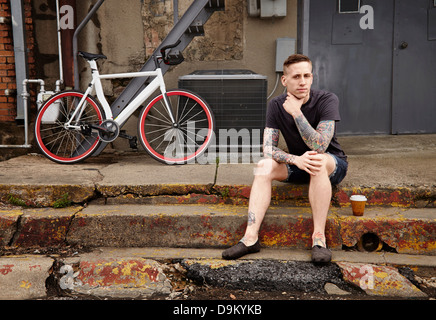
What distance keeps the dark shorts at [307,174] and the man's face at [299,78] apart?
51 cm

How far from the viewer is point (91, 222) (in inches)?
122

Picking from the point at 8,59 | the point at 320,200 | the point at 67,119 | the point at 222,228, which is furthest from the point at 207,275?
the point at 8,59

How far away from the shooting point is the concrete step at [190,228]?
298 cm

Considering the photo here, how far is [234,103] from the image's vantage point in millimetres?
4637

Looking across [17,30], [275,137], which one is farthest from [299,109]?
[17,30]

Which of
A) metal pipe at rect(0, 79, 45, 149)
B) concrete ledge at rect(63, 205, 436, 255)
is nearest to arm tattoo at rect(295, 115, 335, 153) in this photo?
concrete ledge at rect(63, 205, 436, 255)

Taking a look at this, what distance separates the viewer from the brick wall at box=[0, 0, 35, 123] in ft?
16.3

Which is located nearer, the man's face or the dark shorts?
the man's face

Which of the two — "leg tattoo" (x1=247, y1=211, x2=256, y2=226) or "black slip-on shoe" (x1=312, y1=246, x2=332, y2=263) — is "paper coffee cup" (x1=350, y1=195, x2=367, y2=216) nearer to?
"black slip-on shoe" (x1=312, y1=246, x2=332, y2=263)

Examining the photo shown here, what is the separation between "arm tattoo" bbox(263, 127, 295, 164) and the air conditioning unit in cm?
147

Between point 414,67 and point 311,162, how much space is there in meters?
3.94

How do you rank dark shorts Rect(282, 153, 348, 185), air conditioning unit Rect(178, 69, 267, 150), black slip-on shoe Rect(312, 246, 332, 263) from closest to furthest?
1. black slip-on shoe Rect(312, 246, 332, 263)
2. dark shorts Rect(282, 153, 348, 185)
3. air conditioning unit Rect(178, 69, 267, 150)

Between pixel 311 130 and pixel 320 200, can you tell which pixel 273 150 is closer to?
pixel 311 130

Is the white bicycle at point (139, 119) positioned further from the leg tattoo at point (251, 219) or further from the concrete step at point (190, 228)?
the leg tattoo at point (251, 219)
